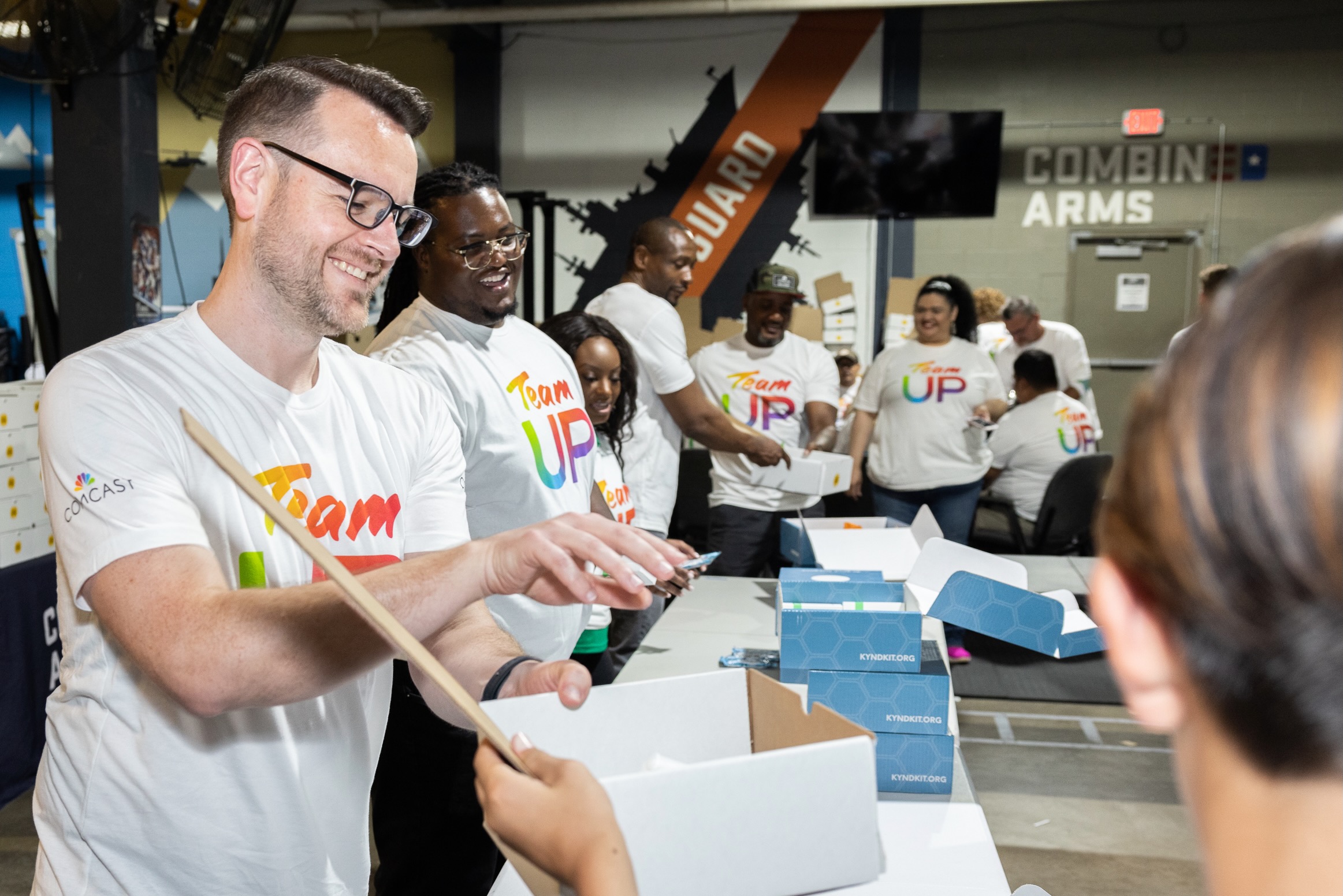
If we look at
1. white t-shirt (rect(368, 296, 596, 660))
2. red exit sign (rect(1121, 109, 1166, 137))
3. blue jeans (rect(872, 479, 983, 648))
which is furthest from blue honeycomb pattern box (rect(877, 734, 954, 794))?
red exit sign (rect(1121, 109, 1166, 137))

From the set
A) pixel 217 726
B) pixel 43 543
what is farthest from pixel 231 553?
pixel 43 543

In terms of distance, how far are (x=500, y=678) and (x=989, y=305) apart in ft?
19.6

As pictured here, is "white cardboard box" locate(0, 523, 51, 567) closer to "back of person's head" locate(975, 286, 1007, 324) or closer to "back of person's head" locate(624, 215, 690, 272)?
"back of person's head" locate(624, 215, 690, 272)

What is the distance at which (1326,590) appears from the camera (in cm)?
35

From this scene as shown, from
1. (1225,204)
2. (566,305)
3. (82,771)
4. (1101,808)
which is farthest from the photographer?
(566,305)

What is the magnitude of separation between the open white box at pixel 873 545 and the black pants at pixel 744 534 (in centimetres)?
107

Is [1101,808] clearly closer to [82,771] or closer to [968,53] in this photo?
[82,771]

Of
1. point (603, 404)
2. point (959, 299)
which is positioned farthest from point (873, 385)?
point (603, 404)

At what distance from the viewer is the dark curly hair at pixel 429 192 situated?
6.53 ft

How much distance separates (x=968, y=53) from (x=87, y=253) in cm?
572

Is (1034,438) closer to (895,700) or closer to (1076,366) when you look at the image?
(1076,366)

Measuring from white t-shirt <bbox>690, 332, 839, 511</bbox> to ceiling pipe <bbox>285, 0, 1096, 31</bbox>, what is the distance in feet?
11.2

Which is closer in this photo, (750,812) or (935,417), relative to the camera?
(750,812)

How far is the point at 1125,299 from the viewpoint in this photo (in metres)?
6.99
